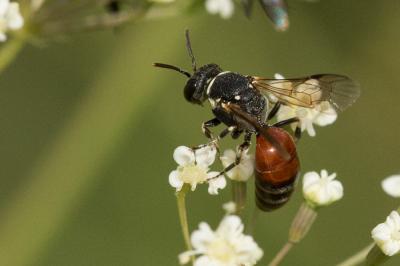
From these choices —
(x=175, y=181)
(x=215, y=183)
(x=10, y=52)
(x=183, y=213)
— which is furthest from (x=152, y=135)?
(x=183, y=213)

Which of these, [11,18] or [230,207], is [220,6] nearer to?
[11,18]

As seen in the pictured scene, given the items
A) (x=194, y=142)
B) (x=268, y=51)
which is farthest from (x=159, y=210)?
(x=268, y=51)

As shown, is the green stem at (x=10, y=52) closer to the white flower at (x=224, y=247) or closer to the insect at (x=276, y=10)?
the insect at (x=276, y=10)

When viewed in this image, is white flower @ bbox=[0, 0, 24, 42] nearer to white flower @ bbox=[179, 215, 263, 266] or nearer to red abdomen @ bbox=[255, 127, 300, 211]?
red abdomen @ bbox=[255, 127, 300, 211]

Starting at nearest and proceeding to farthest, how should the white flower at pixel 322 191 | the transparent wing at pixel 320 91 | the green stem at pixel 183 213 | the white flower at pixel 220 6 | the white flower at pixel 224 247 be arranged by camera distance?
1. the white flower at pixel 224 247
2. the green stem at pixel 183 213
3. the white flower at pixel 322 191
4. the transparent wing at pixel 320 91
5. the white flower at pixel 220 6

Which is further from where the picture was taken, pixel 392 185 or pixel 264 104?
pixel 264 104

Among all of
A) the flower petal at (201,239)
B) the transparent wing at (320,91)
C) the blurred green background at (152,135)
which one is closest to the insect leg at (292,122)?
the transparent wing at (320,91)
